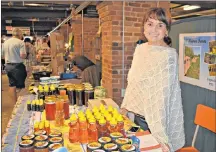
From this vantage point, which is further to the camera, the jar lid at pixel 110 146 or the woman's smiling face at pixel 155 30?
the woman's smiling face at pixel 155 30

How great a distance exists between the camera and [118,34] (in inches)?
132

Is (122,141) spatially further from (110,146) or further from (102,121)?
(102,121)

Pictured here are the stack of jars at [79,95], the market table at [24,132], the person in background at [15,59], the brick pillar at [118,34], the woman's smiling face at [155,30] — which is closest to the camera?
the market table at [24,132]

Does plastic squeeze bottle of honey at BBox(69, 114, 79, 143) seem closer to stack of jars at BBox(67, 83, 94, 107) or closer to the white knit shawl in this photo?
the white knit shawl

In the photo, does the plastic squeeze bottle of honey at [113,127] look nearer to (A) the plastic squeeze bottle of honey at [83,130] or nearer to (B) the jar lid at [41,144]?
(A) the plastic squeeze bottle of honey at [83,130]

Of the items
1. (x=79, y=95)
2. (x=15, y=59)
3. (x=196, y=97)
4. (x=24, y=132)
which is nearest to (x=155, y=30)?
(x=79, y=95)

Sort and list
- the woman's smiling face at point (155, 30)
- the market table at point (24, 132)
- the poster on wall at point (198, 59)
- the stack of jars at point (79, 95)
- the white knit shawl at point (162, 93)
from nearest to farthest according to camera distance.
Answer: the market table at point (24, 132) → the white knit shawl at point (162, 93) → the woman's smiling face at point (155, 30) → the stack of jars at point (79, 95) → the poster on wall at point (198, 59)

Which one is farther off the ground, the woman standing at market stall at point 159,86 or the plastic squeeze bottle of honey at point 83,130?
the woman standing at market stall at point 159,86

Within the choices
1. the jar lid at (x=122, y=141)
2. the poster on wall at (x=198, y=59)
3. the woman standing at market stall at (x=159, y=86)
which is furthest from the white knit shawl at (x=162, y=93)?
the poster on wall at (x=198, y=59)

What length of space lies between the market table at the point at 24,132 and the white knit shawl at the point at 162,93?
0.12m

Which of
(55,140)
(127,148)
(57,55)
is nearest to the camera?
(127,148)

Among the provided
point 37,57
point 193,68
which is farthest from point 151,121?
point 37,57

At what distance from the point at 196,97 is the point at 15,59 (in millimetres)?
3247

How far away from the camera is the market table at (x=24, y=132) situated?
143cm
